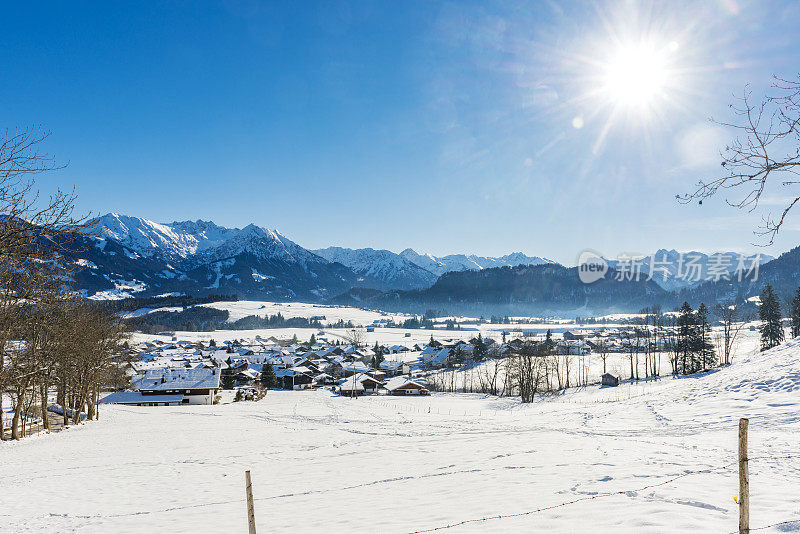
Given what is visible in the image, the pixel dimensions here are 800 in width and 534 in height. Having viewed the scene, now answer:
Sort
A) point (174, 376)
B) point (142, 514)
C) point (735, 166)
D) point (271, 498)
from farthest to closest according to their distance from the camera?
point (174, 376), point (271, 498), point (142, 514), point (735, 166)

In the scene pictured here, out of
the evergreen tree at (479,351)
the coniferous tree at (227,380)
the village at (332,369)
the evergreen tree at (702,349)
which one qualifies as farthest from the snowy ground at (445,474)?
the evergreen tree at (479,351)

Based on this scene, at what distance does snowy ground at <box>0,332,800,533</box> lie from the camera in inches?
301

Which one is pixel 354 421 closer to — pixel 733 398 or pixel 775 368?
pixel 733 398

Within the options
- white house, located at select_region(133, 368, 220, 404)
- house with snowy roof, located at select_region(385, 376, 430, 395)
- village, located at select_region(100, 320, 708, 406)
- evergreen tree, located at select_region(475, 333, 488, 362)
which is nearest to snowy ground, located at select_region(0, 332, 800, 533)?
village, located at select_region(100, 320, 708, 406)

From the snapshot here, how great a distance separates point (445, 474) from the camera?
12.4 m

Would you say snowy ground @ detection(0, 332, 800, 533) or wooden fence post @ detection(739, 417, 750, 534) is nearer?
wooden fence post @ detection(739, 417, 750, 534)

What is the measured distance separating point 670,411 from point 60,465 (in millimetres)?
30487

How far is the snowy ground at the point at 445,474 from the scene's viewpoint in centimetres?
764

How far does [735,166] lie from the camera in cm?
449

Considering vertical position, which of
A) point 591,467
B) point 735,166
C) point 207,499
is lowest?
point 207,499

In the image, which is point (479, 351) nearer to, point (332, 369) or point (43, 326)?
point (332, 369)

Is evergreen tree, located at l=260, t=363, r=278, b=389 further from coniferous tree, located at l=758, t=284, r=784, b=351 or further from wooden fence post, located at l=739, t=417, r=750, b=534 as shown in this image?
coniferous tree, located at l=758, t=284, r=784, b=351

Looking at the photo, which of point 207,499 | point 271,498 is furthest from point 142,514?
point 271,498

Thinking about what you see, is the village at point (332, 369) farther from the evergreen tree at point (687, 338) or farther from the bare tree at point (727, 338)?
the bare tree at point (727, 338)
